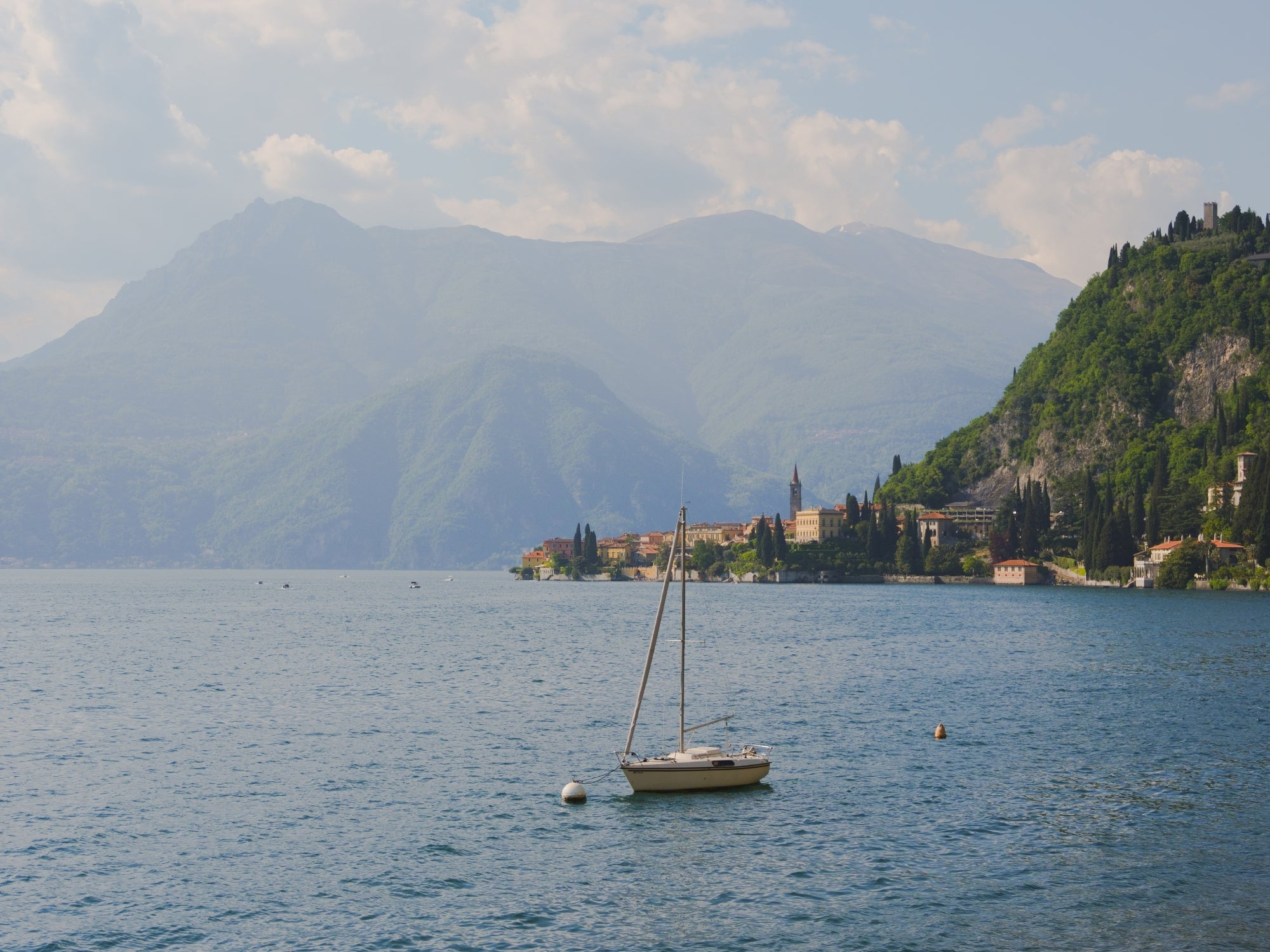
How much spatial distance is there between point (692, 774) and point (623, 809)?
121 inches

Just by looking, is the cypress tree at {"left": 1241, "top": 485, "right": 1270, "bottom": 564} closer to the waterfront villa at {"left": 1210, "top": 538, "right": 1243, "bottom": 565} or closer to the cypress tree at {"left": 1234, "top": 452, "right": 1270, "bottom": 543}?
the cypress tree at {"left": 1234, "top": 452, "right": 1270, "bottom": 543}

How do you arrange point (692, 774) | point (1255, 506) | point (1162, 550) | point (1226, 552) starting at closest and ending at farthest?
point (692, 774), point (1255, 506), point (1226, 552), point (1162, 550)

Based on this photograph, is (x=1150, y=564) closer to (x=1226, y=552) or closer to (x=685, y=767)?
(x=1226, y=552)

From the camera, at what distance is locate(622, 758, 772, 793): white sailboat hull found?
44.7m

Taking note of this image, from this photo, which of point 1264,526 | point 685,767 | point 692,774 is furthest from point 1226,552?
point 685,767

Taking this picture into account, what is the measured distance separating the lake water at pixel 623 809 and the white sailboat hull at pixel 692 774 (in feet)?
1.80

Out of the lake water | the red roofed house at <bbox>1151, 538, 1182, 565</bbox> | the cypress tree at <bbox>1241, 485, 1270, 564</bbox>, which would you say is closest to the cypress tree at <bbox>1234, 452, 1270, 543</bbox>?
the cypress tree at <bbox>1241, 485, 1270, 564</bbox>

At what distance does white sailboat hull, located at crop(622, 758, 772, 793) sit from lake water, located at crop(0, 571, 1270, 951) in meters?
0.55

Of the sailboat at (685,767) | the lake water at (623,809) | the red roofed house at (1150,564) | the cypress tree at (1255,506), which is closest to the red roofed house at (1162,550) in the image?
the red roofed house at (1150,564)

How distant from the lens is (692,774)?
148 ft

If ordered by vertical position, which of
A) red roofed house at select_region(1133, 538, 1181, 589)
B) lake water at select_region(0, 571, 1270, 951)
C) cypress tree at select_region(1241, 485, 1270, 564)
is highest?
cypress tree at select_region(1241, 485, 1270, 564)

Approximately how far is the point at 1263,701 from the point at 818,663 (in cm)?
A: 2822

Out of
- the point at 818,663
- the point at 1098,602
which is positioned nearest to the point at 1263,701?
the point at 818,663

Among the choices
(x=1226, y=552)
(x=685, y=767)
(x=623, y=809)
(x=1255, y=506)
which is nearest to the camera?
(x=623, y=809)
